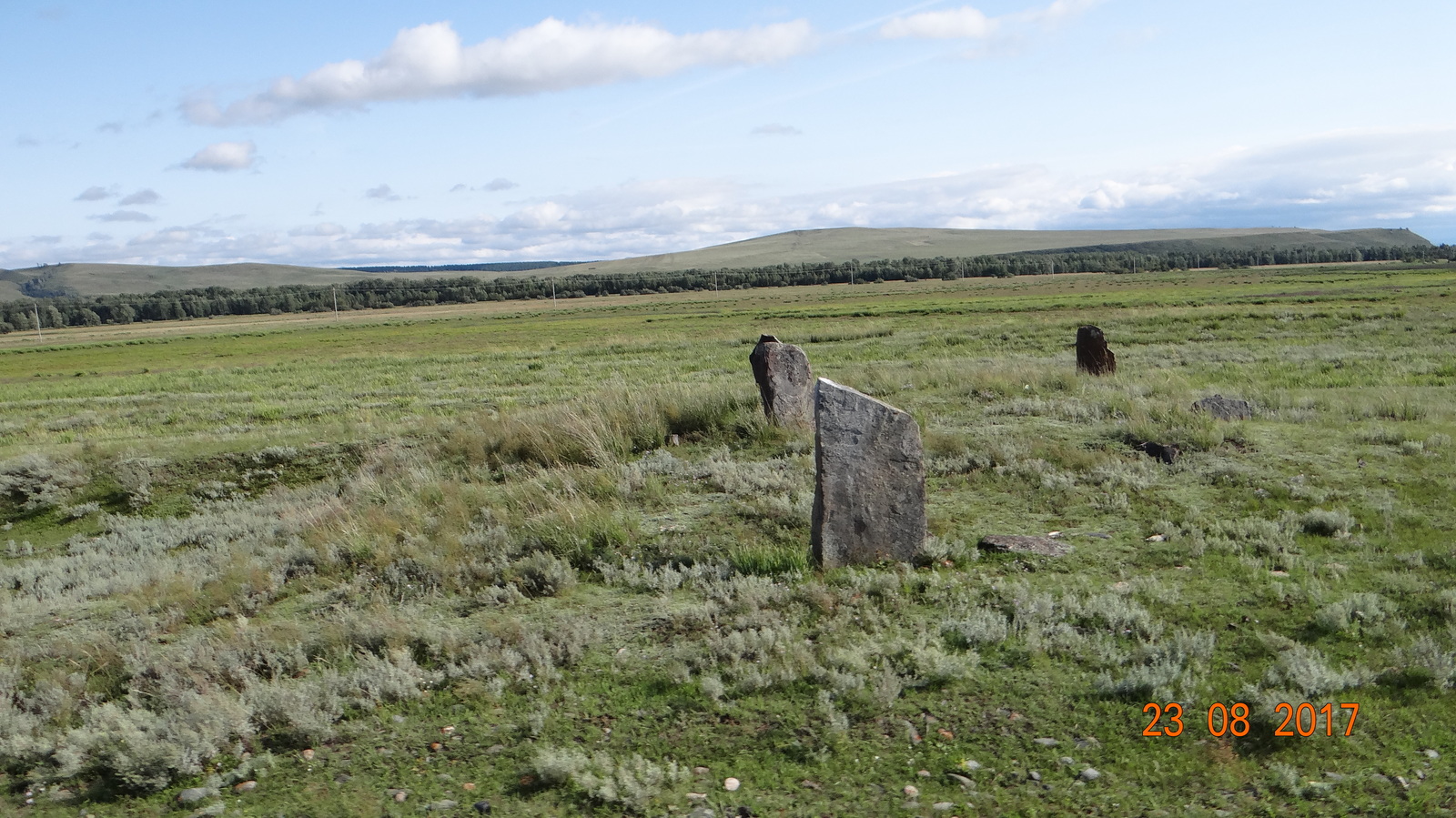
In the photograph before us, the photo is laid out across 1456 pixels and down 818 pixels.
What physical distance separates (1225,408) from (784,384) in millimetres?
6359

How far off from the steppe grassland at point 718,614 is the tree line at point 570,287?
10175 cm

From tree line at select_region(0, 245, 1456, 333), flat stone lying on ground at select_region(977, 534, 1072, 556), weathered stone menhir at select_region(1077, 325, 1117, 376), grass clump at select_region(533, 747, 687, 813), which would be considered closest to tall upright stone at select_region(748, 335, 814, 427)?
flat stone lying on ground at select_region(977, 534, 1072, 556)

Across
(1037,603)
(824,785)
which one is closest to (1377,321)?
(1037,603)

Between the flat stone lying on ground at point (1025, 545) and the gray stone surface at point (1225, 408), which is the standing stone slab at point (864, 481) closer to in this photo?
the flat stone lying on ground at point (1025, 545)

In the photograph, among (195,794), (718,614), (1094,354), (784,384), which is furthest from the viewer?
(1094,354)

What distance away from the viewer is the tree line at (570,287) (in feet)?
371

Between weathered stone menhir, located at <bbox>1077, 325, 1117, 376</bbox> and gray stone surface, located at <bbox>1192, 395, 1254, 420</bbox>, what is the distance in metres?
5.02

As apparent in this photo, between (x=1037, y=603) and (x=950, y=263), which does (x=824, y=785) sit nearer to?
(x=1037, y=603)

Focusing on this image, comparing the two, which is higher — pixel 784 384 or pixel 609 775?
pixel 784 384

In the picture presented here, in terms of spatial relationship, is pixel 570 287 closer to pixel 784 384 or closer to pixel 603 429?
pixel 784 384

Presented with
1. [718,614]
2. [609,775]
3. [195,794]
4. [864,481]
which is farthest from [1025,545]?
[195,794]

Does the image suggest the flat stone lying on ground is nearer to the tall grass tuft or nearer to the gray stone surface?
the tall grass tuft

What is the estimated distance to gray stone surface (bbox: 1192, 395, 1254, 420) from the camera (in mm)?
12375

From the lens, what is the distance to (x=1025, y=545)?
7430mm
